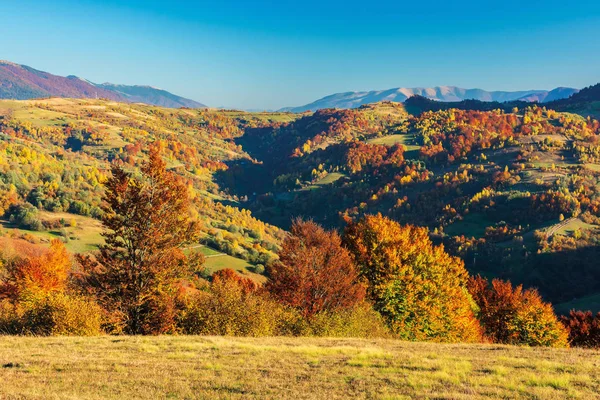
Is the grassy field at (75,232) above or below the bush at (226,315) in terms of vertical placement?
below

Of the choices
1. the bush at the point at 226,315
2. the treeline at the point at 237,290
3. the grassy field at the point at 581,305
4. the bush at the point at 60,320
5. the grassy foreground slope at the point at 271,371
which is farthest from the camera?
the grassy field at the point at 581,305

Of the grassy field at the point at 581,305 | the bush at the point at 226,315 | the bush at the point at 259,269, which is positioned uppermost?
the bush at the point at 226,315

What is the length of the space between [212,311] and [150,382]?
16.4m

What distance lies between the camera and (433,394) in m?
13.9

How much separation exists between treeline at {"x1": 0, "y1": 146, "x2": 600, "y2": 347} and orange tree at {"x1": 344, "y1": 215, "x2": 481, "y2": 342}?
0.42ft

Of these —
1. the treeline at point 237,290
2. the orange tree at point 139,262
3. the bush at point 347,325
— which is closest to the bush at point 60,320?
the treeline at point 237,290

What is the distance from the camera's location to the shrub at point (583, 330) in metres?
68.5

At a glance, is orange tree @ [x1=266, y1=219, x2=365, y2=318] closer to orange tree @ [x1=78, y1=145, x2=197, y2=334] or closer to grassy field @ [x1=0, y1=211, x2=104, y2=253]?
orange tree @ [x1=78, y1=145, x2=197, y2=334]

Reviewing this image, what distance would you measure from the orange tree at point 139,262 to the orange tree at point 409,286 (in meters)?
24.3

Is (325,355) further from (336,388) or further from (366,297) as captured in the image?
(366,297)

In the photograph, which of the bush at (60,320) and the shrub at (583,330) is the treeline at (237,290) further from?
the shrub at (583,330)

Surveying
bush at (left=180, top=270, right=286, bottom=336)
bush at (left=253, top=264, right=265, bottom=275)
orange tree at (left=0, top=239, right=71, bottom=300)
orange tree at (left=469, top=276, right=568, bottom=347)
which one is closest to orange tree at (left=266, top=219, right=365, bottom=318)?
bush at (left=180, top=270, right=286, bottom=336)

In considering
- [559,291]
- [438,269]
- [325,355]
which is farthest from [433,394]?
[559,291]

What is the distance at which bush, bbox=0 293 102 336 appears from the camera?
26.4 m
